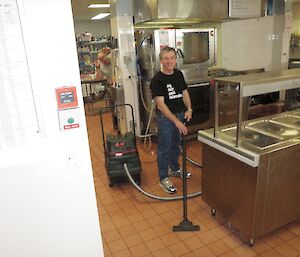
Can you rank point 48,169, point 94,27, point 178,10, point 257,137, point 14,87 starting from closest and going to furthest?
point 14,87 → point 48,169 → point 257,137 → point 178,10 → point 94,27

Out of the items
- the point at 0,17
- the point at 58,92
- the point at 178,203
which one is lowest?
the point at 178,203

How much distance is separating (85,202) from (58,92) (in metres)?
0.62

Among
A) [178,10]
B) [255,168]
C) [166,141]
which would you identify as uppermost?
[178,10]

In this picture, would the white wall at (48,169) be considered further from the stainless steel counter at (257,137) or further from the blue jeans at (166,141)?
the blue jeans at (166,141)

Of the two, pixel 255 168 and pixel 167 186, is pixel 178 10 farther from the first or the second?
pixel 255 168

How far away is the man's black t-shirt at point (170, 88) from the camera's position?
106 inches

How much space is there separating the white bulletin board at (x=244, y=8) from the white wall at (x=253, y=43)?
0.70 meters

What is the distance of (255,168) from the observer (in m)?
1.80

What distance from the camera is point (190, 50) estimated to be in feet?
13.7

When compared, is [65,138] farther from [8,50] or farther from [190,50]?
[190,50]

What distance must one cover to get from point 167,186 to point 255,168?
4.19 ft

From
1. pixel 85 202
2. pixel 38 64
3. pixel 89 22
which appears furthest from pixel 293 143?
pixel 89 22

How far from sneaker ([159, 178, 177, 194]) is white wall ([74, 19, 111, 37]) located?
337 inches

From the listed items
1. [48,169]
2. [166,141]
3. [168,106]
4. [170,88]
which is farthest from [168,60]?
[48,169]
